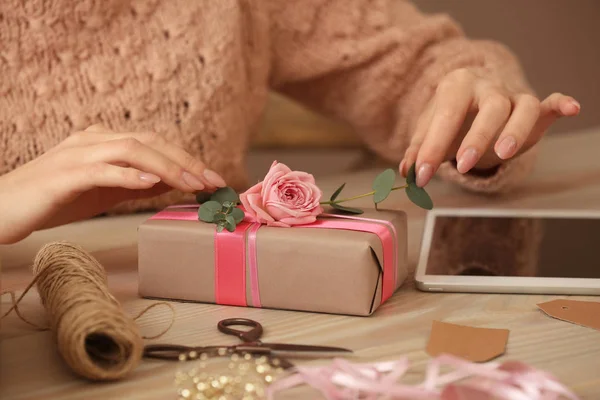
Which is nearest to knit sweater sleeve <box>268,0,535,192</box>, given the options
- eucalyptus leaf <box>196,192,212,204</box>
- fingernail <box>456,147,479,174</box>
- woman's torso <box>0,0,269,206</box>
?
woman's torso <box>0,0,269,206</box>

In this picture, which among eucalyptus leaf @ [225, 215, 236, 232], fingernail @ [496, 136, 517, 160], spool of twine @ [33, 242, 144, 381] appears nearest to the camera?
spool of twine @ [33, 242, 144, 381]

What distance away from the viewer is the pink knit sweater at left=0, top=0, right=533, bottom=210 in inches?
31.9

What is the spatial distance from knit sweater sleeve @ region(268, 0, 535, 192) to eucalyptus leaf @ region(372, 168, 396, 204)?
0.42 meters

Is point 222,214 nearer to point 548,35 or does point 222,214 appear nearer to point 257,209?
point 257,209

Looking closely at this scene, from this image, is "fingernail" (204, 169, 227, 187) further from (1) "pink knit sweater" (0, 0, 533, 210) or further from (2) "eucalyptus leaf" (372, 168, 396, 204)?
(1) "pink knit sweater" (0, 0, 533, 210)

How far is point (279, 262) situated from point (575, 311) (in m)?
0.23

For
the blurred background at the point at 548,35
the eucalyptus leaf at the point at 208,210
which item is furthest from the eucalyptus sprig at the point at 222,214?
the blurred background at the point at 548,35

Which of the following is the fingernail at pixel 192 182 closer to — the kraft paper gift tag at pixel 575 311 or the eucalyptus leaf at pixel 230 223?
the eucalyptus leaf at pixel 230 223

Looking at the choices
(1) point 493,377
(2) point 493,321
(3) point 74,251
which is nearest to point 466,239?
(2) point 493,321

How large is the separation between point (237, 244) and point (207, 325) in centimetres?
7

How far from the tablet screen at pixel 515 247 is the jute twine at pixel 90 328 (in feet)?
0.92

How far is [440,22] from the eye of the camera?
104cm

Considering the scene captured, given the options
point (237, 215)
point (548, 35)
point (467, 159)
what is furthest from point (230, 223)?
point (548, 35)

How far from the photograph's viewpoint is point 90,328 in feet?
1.40
